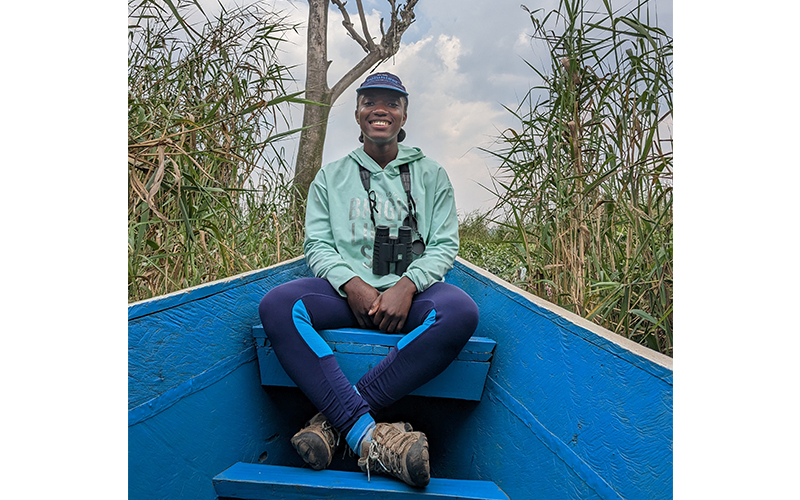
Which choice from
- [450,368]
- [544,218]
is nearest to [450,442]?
[450,368]

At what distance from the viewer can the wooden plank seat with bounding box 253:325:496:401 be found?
1.44 m

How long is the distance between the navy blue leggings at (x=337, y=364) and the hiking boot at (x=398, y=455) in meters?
0.08

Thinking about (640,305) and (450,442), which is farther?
(640,305)

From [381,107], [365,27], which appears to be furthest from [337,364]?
[365,27]

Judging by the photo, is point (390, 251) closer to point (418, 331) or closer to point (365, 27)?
point (418, 331)

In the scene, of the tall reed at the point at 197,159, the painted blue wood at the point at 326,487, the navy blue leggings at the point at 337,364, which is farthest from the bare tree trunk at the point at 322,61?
the painted blue wood at the point at 326,487

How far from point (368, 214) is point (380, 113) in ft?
1.10

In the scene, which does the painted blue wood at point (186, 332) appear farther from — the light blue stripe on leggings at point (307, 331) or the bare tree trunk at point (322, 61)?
the bare tree trunk at point (322, 61)

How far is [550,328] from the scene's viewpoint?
119 cm

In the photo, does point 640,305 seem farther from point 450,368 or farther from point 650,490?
point 650,490

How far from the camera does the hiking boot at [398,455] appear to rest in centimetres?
111

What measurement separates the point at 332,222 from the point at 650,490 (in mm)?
1146

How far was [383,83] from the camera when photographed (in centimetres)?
170

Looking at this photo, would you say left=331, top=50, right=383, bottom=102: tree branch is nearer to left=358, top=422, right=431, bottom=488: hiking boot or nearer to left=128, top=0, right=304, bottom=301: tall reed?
left=128, top=0, right=304, bottom=301: tall reed
